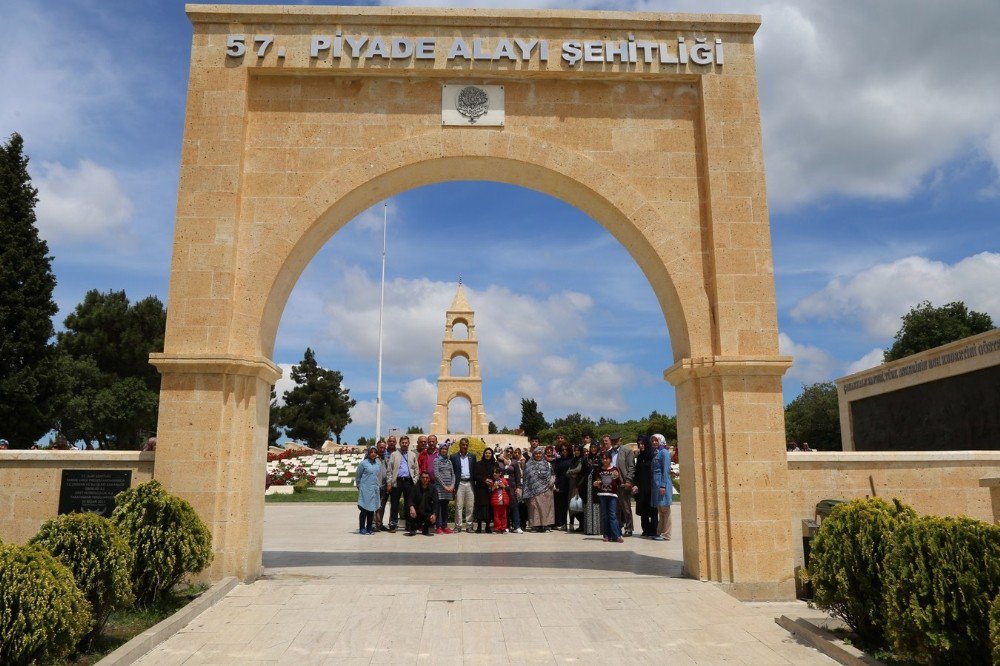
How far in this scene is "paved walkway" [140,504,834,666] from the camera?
5039 millimetres

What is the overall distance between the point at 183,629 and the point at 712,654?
4.34 metres

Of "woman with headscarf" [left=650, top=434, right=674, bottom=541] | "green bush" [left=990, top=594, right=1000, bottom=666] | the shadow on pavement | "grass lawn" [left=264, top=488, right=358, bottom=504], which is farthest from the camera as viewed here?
"grass lawn" [left=264, top=488, right=358, bottom=504]

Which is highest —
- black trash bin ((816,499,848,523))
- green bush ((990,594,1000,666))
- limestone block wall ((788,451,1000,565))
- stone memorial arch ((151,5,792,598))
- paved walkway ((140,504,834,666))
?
stone memorial arch ((151,5,792,598))

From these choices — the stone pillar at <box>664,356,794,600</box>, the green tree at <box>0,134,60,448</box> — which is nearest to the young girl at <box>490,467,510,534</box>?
the stone pillar at <box>664,356,794,600</box>

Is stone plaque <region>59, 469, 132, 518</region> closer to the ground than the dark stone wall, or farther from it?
closer to the ground

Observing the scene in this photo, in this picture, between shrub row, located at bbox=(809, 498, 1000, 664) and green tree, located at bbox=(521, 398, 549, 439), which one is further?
green tree, located at bbox=(521, 398, 549, 439)

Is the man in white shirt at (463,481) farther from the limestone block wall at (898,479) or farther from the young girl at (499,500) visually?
the limestone block wall at (898,479)

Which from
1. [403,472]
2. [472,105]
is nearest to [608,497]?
[403,472]

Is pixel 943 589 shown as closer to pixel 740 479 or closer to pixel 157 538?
pixel 740 479

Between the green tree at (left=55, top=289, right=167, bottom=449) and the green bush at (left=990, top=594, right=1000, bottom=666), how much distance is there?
117 feet

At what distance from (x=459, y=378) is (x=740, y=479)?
3326 centimetres

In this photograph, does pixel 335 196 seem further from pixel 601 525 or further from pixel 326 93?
pixel 601 525

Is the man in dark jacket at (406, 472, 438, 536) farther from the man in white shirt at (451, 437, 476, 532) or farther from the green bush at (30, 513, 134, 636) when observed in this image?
the green bush at (30, 513, 134, 636)

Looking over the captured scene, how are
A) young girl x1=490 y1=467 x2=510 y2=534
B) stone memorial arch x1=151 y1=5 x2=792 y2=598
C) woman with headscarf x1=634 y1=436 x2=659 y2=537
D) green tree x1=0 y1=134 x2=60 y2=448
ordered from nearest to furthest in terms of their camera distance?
stone memorial arch x1=151 y1=5 x2=792 y2=598, woman with headscarf x1=634 y1=436 x2=659 y2=537, young girl x1=490 y1=467 x2=510 y2=534, green tree x1=0 y1=134 x2=60 y2=448
